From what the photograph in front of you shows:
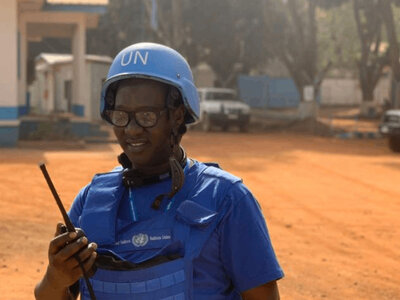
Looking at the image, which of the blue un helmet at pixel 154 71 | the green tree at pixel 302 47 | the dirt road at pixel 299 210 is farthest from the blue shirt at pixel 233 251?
the green tree at pixel 302 47

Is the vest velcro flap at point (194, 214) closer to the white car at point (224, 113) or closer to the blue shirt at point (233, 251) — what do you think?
the blue shirt at point (233, 251)

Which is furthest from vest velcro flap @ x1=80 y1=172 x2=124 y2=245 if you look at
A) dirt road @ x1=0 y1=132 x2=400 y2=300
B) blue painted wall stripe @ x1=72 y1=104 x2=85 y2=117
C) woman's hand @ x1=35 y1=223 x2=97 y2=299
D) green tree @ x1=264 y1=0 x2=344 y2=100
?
green tree @ x1=264 y1=0 x2=344 y2=100

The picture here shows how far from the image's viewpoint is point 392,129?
66.2 ft

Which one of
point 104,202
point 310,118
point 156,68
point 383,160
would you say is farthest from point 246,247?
point 310,118

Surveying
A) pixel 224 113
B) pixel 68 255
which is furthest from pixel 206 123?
pixel 68 255

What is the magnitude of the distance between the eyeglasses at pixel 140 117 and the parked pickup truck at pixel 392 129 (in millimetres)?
18613

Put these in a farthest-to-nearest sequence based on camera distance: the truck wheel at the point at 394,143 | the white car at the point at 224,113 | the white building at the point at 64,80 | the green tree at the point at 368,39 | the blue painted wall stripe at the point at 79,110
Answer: the green tree at the point at 368,39
the white building at the point at 64,80
the white car at the point at 224,113
the blue painted wall stripe at the point at 79,110
the truck wheel at the point at 394,143

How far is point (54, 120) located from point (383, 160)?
9153 mm

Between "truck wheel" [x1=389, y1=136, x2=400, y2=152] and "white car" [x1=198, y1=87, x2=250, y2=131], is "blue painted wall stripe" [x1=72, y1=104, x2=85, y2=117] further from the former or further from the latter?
"truck wheel" [x1=389, y1=136, x2=400, y2=152]

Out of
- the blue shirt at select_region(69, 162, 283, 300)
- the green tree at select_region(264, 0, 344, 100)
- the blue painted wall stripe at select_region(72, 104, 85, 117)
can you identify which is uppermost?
the green tree at select_region(264, 0, 344, 100)

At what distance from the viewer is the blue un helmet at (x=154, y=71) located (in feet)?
7.07

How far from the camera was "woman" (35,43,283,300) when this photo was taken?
1980 mm

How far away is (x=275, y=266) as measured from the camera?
2.07 meters

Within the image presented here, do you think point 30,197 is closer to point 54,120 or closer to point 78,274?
point 78,274
